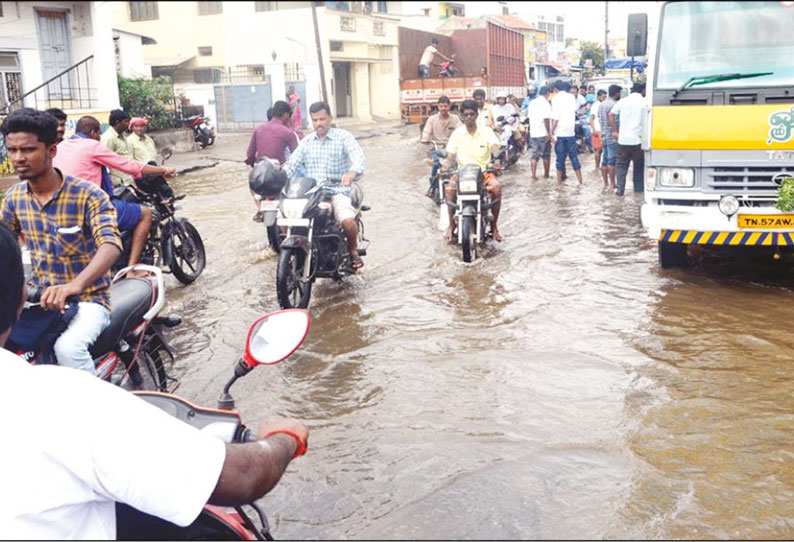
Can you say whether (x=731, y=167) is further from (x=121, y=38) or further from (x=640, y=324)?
(x=121, y=38)

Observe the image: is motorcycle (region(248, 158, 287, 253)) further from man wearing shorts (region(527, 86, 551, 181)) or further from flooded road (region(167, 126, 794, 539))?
man wearing shorts (region(527, 86, 551, 181))

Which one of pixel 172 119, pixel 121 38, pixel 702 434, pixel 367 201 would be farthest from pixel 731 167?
pixel 121 38

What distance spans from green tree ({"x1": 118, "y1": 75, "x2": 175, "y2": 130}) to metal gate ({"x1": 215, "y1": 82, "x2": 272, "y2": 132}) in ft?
24.7

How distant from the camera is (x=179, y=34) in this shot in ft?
108

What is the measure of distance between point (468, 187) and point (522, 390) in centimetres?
392

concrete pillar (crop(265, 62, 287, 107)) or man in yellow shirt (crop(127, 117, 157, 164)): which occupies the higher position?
concrete pillar (crop(265, 62, 287, 107))

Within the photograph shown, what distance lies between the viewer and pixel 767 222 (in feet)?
20.9

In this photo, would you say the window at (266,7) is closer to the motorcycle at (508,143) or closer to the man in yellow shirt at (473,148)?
the motorcycle at (508,143)

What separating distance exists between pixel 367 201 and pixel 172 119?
1011 centimetres

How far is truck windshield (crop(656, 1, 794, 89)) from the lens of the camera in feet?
21.2

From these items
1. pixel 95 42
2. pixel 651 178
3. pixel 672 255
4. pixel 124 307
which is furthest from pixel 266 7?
pixel 124 307

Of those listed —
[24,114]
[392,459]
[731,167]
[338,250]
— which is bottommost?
[392,459]

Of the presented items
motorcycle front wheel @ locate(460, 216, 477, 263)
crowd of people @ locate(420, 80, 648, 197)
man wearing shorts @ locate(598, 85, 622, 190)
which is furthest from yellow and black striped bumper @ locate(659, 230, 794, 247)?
man wearing shorts @ locate(598, 85, 622, 190)

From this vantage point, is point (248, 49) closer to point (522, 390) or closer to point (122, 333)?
point (522, 390)
